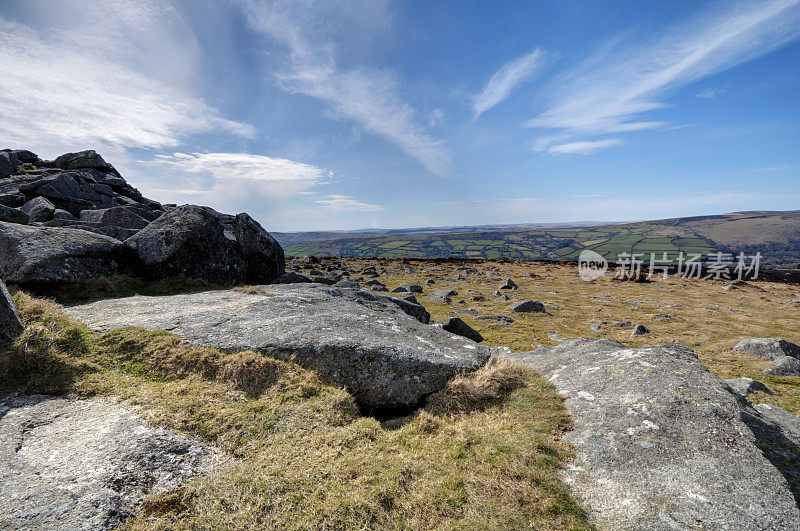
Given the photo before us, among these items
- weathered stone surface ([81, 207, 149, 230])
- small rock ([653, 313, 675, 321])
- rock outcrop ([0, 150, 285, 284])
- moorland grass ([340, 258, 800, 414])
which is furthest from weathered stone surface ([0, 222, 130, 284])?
small rock ([653, 313, 675, 321])

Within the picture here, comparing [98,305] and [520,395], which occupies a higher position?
[98,305]

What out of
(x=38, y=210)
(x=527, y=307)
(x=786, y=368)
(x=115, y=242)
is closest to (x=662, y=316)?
(x=527, y=307)

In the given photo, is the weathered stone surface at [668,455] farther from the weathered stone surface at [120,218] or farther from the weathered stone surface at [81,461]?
the weathered stone surface at [120,218]

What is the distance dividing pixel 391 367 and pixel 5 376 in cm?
822

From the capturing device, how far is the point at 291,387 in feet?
24.7

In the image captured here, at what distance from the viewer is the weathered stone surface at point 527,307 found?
2858cm

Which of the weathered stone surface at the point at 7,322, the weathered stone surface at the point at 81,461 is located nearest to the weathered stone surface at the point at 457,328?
the weathered stone surface at the point at 81,461

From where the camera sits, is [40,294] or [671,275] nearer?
[40,294]

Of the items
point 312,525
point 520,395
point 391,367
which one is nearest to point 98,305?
point 391,367

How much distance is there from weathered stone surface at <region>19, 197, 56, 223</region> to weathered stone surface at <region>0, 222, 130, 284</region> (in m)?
10.1

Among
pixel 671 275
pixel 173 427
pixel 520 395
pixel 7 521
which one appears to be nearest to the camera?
pixel 7 521

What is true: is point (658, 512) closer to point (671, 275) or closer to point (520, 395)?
point (520, 395)

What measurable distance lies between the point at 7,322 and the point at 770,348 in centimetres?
3177

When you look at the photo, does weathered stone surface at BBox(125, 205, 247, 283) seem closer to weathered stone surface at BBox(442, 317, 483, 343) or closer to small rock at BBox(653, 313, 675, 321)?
weathered stone surface at BBox(442, 317, 483, 343)
